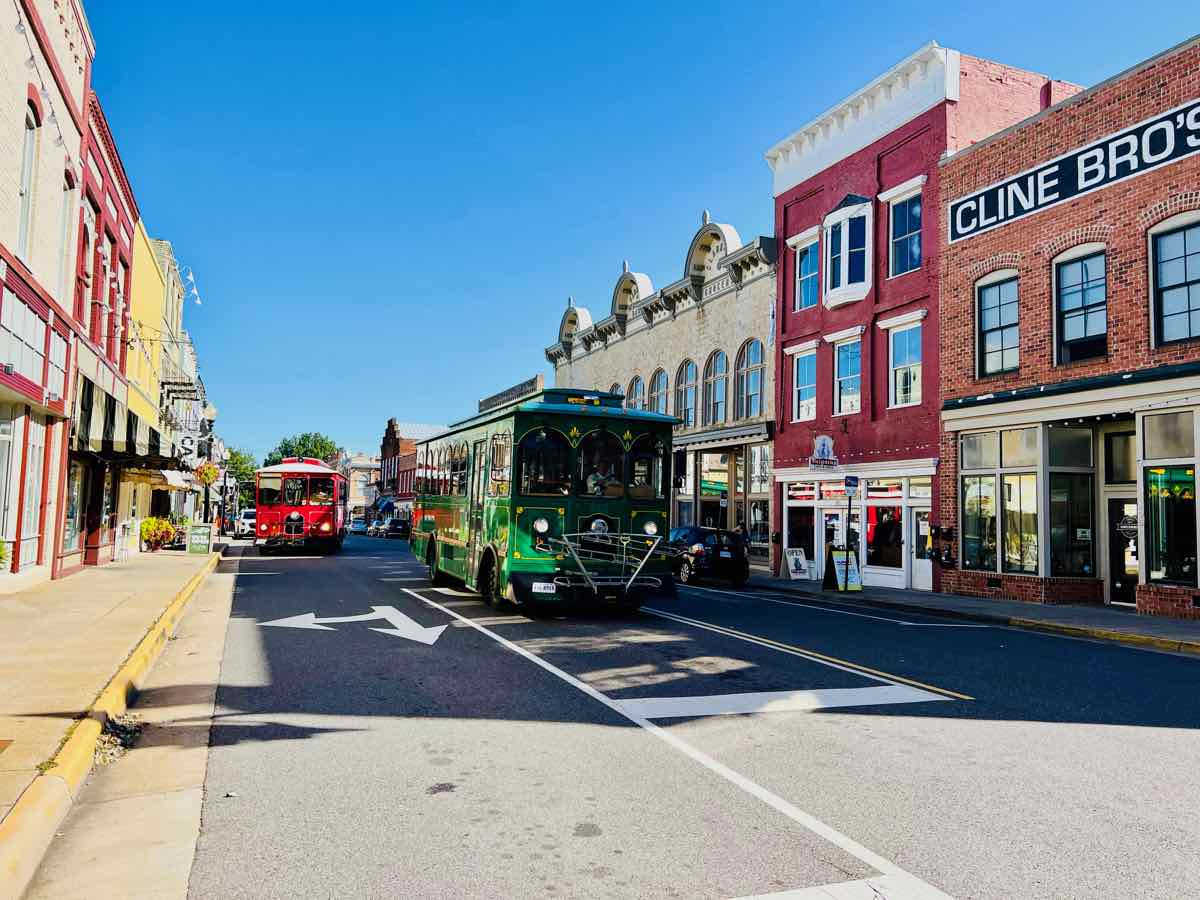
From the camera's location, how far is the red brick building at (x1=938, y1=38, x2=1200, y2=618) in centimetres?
1574

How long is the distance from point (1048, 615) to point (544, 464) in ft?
30.3

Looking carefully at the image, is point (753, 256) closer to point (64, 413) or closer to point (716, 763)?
point (64, 413)

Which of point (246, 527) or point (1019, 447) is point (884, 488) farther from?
point (246, 527)

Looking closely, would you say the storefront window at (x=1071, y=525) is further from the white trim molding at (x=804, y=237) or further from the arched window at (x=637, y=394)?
the arched window at (x=637, y=394)

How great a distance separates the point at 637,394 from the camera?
37.6 m

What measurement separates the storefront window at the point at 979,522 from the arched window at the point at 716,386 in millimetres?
11581

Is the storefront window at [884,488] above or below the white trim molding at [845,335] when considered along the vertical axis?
below

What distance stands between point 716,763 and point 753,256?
24569mm

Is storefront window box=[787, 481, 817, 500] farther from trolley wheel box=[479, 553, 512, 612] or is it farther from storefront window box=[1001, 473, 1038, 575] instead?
trolley wheel box=[479, 553, 512, 612]

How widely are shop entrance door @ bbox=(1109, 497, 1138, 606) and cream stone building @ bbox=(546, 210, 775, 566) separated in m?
10.7

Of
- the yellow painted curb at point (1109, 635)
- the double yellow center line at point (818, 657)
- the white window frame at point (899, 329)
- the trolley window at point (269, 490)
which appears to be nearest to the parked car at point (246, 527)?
the trolley window at point (269, 490)

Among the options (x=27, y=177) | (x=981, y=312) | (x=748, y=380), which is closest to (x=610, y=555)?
(x=27, y=177)

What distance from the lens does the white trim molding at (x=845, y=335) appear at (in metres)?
24.0

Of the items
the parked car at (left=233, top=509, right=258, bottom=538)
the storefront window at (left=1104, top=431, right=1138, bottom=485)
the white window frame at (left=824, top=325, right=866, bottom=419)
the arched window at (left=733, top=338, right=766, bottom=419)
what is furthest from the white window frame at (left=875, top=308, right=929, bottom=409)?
the parked car at (left=233, top=509, right=258, bottom=538)
